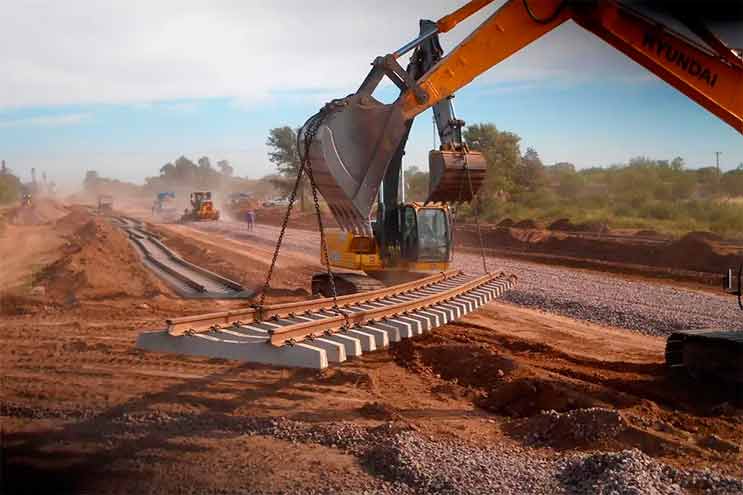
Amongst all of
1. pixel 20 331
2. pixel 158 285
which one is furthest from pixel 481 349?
pixel 158 285

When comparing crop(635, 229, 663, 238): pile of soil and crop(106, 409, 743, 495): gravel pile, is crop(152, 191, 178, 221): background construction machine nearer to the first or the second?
crop(635, 229, 663, 238): pile of soil

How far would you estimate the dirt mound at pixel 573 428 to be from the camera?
6.35 m

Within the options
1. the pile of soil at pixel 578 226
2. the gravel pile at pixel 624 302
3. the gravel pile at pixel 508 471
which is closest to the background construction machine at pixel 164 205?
the pile of soil at pixel 578 226

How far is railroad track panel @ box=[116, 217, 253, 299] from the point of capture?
17375 millimetres

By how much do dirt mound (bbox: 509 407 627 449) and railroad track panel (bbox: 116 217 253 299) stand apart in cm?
1110

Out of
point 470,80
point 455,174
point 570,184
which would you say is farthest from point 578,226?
point 470,80

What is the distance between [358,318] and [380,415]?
1063mm

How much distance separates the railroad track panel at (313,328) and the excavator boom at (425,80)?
1.35 m

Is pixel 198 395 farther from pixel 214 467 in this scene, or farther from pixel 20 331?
pixel 20 331

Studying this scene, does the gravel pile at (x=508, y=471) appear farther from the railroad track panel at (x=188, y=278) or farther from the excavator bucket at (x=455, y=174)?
the railroad track panel at (x=188, y=278)

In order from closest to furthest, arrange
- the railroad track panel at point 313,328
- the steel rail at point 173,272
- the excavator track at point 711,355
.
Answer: the railroad track panel at point 313,328 < the excavator track at point 711,355 < the steel rail at point 173,272

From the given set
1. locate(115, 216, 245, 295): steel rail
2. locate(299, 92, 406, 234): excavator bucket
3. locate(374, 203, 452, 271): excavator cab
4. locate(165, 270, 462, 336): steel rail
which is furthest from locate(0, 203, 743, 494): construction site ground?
locate(115, 216, 245, 295): steel rail

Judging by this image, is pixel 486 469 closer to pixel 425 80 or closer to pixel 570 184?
pixel 425 80

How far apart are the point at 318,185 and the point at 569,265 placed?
18144 millimetres
